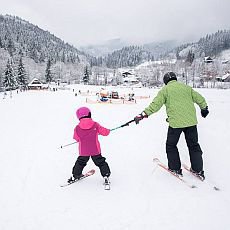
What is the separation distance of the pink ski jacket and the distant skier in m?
0.93

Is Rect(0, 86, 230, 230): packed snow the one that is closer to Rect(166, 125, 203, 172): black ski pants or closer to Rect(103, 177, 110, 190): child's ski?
Rect(103, 177, 110, 190): child's ski

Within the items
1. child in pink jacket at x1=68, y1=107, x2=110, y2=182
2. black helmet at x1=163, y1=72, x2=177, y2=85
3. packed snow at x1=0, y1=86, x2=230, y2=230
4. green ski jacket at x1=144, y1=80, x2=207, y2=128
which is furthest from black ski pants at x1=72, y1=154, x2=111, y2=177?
black helmet at x1=163, y1=72, x2=177, y2=85

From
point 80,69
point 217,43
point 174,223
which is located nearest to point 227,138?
point 174,223

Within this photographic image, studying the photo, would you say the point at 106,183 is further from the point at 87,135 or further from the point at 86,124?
the point at 86,124

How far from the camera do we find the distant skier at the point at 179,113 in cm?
410

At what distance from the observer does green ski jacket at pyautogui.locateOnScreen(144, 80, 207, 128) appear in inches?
161

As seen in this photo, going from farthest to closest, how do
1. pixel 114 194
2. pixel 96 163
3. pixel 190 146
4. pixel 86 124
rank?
pixel 190 146 → pixel 96 163 → pixel 86 124 → pixel 114 194

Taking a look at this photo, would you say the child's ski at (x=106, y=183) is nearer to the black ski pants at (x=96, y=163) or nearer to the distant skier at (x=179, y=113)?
the black ski pants at (x=96, y=163)

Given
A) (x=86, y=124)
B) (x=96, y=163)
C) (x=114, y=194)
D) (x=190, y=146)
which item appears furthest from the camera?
(x=190, y=146)

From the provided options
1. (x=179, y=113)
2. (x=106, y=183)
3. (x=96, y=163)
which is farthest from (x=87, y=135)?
(x=179, y=113)

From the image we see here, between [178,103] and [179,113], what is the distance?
173 millimetres

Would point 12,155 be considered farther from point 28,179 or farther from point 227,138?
point 227,138

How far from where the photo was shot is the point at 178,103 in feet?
13.5

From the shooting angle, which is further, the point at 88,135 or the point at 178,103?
the point at 178,103
